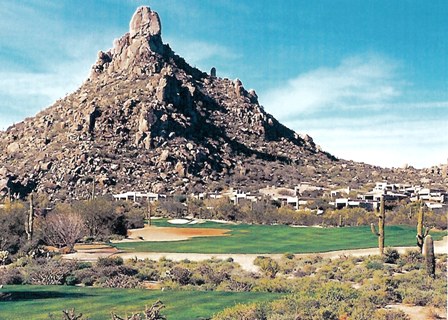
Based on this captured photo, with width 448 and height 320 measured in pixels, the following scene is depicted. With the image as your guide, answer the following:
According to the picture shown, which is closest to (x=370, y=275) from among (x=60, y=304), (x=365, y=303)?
(x=365, y=303)

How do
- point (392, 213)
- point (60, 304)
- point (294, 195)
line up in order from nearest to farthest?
point (60, 304), point (392, 213), point (294, 195)

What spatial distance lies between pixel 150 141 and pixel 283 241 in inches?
2214

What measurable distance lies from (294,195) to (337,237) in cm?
4270

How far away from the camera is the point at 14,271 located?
30734 millimetres

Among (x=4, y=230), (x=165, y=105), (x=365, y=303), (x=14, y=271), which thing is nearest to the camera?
(x=365, y=303)

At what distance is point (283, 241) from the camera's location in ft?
179

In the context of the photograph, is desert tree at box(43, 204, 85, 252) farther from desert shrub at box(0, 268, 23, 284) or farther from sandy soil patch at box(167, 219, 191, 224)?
sandy soil patch at box(167, 219, 191, 224)

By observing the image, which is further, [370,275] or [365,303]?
[370,275]

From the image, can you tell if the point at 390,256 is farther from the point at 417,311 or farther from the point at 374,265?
the point at 417,311

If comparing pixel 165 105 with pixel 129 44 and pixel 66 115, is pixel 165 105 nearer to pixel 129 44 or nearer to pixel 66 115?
pixel 66 115

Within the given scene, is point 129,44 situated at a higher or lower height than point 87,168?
higher

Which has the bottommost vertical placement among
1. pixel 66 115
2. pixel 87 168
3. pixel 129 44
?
pixel 87 168

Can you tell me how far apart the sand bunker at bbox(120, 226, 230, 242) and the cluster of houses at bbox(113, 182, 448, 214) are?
1989cm

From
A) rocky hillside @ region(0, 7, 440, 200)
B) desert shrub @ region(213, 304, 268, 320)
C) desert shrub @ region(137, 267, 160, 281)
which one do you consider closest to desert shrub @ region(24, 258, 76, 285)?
desert shrub @ region(137, 267, 160, 281)
